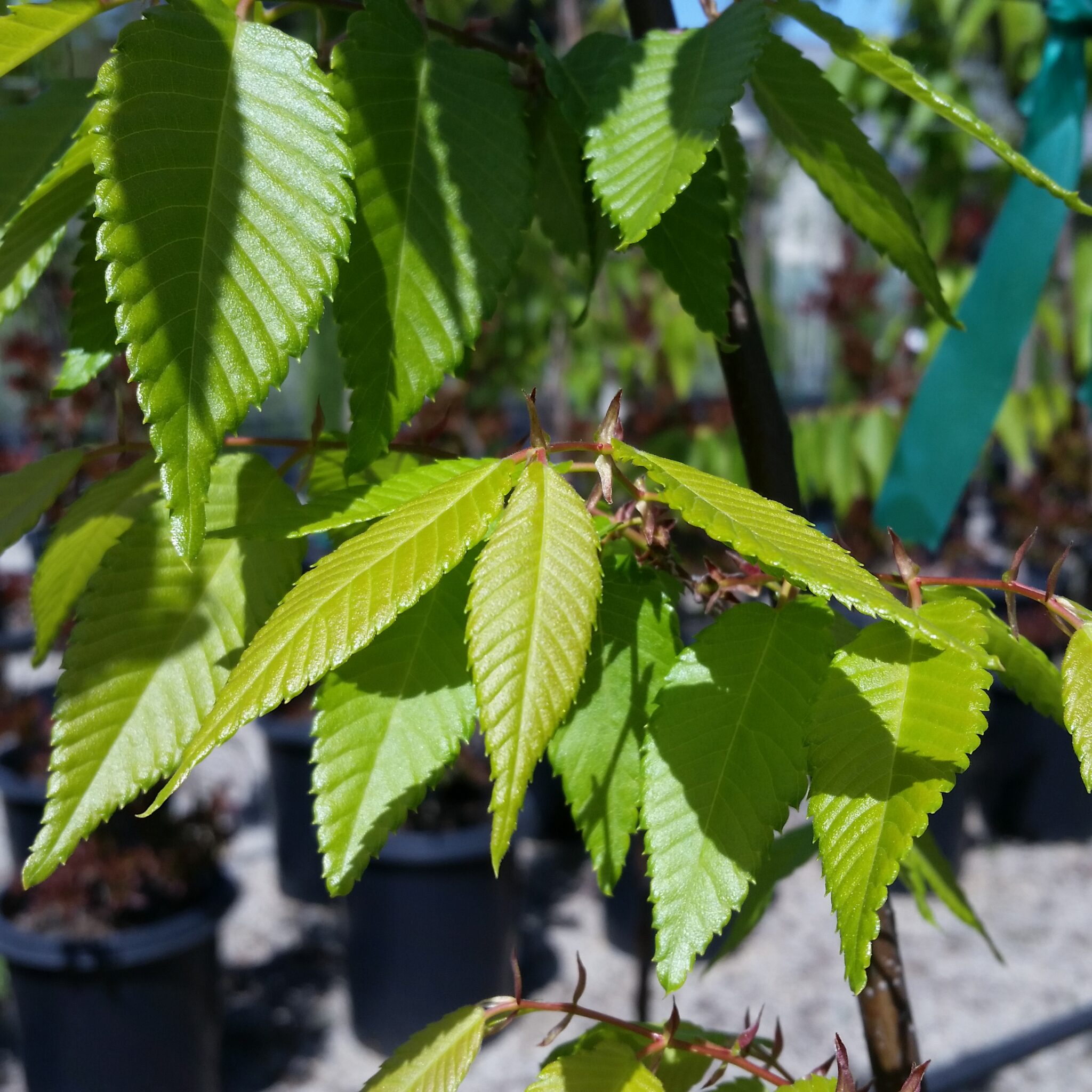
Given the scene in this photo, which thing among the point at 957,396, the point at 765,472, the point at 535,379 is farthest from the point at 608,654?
the point at 535,379

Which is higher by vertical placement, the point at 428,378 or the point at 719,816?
the point at 428,378

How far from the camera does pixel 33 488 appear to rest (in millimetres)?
451

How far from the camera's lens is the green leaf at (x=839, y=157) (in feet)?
1.45

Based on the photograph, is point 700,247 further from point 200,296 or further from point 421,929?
point 421,929

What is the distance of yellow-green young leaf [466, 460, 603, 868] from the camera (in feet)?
0.90

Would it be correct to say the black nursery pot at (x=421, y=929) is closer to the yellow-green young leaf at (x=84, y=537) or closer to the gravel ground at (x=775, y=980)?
the gravel ground at (x=775, y=980)

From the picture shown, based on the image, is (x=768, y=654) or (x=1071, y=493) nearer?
(x=768, y=654)

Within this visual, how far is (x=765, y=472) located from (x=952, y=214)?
2.38 m

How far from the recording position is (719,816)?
35 centimetres

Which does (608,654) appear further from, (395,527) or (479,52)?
(479,52)

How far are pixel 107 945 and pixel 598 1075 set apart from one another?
4.84ft

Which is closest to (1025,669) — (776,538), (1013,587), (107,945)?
(1013,587)

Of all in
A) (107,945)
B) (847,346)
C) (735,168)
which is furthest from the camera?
(847,346)

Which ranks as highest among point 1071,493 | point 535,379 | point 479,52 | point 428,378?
point 479,52
